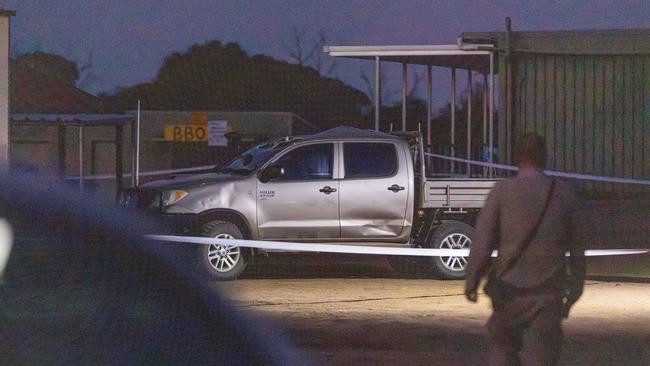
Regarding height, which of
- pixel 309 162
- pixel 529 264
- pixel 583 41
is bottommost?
pixel 529 264

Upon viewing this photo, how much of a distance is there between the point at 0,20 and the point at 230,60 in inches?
1690

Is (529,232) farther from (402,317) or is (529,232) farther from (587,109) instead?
(587,109)

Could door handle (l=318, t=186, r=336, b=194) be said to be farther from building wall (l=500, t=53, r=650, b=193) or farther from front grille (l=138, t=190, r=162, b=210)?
building wall (l=500, t=53, r=650, b=193)

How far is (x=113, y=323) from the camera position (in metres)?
2.43

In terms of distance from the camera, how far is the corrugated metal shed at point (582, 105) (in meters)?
21.6

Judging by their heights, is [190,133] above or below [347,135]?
above

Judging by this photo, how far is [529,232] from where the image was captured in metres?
6.08

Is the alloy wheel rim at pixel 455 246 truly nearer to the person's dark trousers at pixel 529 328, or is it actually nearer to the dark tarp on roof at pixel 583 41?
the dark tarp on roof at pixel 583 41

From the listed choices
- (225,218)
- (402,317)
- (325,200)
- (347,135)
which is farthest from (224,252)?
(402,317)

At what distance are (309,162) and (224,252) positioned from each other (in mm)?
1533

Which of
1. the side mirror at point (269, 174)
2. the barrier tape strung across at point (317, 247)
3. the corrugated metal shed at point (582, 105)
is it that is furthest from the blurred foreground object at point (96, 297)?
the corrugated metal shed at point (582, 105)

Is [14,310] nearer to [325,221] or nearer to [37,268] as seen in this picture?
[37,268]

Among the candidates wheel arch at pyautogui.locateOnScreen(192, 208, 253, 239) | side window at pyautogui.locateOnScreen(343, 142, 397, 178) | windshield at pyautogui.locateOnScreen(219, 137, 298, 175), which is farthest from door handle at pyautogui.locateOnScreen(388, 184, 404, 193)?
wheel arch at pyautogui.locateOnScreen(192, 208, 253, 239)

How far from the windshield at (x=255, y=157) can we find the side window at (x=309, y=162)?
17 cm
